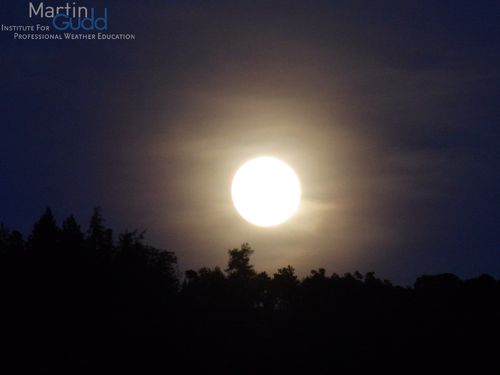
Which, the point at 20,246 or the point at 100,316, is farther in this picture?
the point at 20,246

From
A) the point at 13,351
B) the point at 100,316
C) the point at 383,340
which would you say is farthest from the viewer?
the point at 383,340

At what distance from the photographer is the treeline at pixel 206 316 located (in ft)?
161

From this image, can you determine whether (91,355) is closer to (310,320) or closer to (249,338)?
(249,338)

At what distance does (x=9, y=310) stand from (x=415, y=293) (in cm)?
4587

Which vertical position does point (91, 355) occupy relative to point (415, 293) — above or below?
below

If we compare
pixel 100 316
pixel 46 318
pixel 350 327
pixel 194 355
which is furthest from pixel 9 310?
pixel 350 327

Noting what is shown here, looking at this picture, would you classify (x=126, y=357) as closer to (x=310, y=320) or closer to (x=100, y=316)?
(x=100, y=316)

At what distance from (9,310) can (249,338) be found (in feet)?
68.3

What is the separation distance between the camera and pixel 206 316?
61.9m

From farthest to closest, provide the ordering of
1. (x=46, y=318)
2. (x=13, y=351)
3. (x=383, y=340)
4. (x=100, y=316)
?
(x=383, y=340) < (x=100, y=316) < (x=46, y=318) < (x=13, y=351)

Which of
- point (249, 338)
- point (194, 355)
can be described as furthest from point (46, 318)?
point (249, 338)

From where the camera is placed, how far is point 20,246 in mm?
55406

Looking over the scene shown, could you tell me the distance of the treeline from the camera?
4919cm

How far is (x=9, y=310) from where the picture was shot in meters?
47.1
